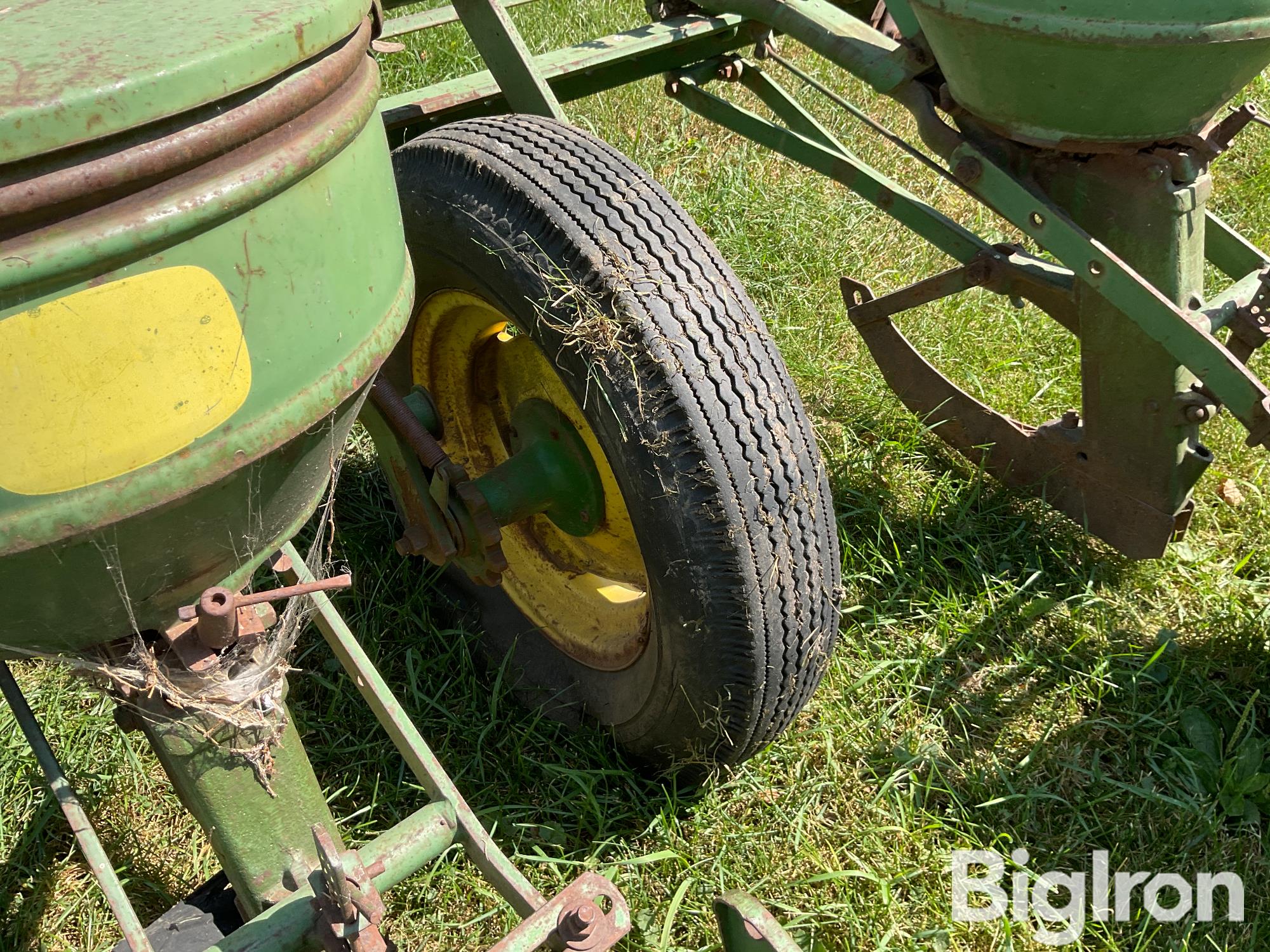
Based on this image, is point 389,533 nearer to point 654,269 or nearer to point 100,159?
point 654,269

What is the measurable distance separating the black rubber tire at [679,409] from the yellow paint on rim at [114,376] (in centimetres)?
77

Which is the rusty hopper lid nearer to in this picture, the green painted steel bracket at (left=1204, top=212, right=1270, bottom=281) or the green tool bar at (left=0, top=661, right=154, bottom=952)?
the green tool bar at (left=0, top=661, right=154, bottom=952)

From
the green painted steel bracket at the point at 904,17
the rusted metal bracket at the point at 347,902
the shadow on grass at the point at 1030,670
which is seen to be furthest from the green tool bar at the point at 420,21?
the rusted metal bracket at the point at 347,902

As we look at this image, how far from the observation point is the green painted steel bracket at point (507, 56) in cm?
213

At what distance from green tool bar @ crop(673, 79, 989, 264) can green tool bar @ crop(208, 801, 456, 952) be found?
153cm

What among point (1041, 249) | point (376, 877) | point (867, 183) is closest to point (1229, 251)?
point (1041, 249)

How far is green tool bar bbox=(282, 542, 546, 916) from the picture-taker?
1527 millimetres

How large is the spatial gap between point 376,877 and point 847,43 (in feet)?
5.54

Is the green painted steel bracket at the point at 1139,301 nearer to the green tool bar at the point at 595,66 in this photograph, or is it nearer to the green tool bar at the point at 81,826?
the green tool bar at the point at 595,66

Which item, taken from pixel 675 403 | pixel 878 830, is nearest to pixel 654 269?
pixel 675 403

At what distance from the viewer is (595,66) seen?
8.44 feet

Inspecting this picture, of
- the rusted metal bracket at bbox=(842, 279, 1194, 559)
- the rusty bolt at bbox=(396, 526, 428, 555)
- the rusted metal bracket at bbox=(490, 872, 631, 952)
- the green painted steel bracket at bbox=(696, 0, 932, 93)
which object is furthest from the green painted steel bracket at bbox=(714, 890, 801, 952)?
the green painted steel bracket at bbox=(696, 0, 932, 93)

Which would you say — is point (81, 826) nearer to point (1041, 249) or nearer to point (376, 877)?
point (376, 877)

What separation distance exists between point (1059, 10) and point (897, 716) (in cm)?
133
